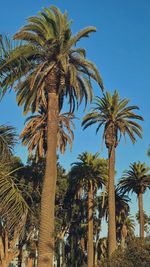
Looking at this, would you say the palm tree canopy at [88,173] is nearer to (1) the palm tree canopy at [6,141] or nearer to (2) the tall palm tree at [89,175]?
(2) the tall palm tree at [89,175]

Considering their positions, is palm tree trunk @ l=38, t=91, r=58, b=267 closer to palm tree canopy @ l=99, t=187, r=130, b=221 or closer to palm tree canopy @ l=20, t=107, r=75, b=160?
palm tree canopy @ l=20, t=107, r=75, b=160

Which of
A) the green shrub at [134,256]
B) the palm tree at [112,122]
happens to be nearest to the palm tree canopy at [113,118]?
the palm tree at [112,122]

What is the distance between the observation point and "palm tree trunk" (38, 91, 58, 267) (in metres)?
19.1

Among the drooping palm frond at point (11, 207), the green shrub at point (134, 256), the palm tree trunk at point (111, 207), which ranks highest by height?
the palm tree trunk at point (111, 207)

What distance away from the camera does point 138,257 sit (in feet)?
45.0

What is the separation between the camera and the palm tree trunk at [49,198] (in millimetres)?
19094

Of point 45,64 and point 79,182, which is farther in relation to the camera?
point 79,182

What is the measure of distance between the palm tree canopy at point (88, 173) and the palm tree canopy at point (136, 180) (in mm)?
4217

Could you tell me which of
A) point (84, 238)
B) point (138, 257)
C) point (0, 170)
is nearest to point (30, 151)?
point (138, 257)

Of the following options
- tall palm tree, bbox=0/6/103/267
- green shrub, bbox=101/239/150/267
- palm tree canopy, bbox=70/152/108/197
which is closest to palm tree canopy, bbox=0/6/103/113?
tall palm tree, bbox=0/6/103/267

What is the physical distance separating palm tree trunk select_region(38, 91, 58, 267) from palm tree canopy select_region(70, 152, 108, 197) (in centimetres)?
2680

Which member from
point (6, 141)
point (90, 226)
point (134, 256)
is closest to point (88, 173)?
point (90, 226)

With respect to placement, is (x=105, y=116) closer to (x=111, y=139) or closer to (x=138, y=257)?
(x=111, y=139)

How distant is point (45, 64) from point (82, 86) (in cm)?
302
